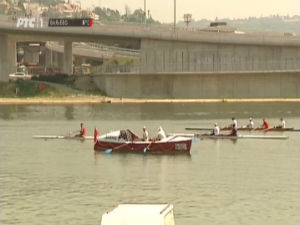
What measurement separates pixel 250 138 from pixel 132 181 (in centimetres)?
2171

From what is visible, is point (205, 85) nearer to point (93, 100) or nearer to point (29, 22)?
point (93, 100)

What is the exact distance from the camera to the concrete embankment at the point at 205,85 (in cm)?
11406

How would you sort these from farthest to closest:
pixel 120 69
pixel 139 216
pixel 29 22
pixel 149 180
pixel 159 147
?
1. pixel 120 69
2. pixel 29 22
3. pixel 159 147
4. pixel 149 180
5. pixel 139 216

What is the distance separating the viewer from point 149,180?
50562mm

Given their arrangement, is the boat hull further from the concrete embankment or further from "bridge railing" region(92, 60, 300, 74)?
"bridge railing" region(92, 60, 300, 74)

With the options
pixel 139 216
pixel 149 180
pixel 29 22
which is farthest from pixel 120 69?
pixel 139 216

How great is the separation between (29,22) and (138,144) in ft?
209

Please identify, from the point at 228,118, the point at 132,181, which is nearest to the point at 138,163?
the point at 132,181

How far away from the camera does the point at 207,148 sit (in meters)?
64.6

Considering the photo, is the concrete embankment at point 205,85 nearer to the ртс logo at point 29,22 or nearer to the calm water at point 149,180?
the ртс logo at point 29,22

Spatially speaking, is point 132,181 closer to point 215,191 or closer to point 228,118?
point 215,191

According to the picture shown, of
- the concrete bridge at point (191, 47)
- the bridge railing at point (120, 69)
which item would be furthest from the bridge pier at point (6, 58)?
the bridge railing at point (120, 69)

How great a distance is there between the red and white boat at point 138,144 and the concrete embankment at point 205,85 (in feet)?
176

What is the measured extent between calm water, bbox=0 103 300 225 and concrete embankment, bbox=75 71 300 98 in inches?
1303
